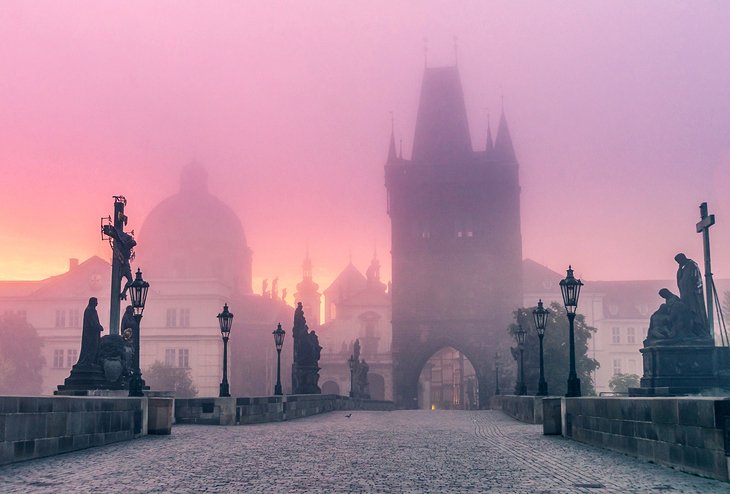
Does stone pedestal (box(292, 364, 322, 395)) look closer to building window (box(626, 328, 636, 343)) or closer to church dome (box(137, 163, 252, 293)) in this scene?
church dome (box(137, 163, 252, 293))

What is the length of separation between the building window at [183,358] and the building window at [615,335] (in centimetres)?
4139

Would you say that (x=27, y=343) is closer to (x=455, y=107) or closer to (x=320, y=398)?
(x=455, y=107)

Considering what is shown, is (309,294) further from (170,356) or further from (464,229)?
(464,229)

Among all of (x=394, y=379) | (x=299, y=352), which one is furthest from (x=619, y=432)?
(x=394, y=379)

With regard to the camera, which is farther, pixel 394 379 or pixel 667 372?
pixel 394 379

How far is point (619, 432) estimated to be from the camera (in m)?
12.2

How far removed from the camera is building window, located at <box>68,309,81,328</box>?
255 feet

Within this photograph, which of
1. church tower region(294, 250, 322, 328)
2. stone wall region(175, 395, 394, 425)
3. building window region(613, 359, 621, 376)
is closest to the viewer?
stone wall region(175, 395, 394, 425)

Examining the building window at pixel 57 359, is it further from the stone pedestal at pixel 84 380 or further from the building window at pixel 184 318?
the stone pedestal at pixel 84 380

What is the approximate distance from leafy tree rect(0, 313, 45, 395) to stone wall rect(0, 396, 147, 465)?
6247cm

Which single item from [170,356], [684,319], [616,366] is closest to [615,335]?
[616,366]

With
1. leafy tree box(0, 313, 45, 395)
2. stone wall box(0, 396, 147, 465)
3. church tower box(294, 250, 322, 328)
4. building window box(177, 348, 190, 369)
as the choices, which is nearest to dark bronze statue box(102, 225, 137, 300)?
stone wall box(0, 396, 147, 465)

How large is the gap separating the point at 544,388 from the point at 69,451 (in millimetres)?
14409

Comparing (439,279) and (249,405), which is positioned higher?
(439,279)
